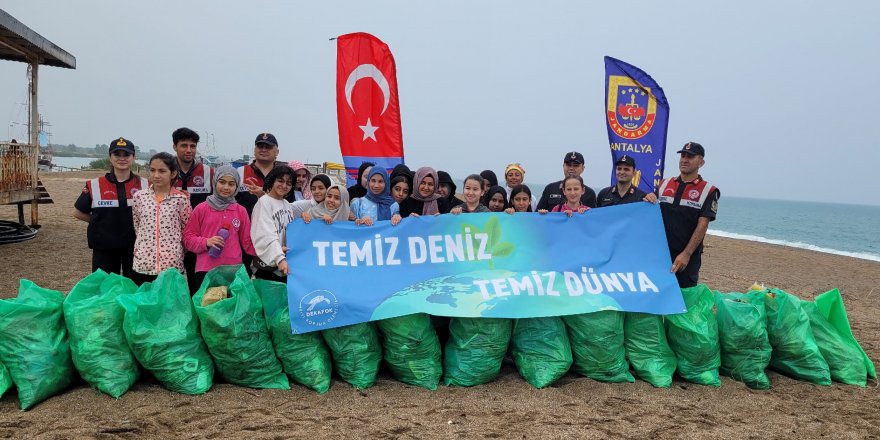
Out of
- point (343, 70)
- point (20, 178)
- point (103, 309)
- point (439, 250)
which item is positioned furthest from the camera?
point (20, 178)

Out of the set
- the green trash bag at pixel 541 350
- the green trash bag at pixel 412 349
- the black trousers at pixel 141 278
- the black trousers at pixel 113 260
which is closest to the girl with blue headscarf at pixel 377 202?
the green trash bag at pixel 412 349

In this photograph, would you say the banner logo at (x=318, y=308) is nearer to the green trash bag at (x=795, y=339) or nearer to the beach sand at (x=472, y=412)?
the beach sand at (x=472, y=412)

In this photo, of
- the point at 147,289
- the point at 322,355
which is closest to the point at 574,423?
the point at 322,355

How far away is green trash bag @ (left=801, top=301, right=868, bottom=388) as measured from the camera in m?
4.08

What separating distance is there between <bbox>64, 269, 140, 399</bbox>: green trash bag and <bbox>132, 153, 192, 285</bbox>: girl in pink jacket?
1.56 feet

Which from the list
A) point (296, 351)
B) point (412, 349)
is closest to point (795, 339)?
point (412, 349)

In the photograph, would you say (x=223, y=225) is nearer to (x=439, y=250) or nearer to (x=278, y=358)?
(x=278, y=358)

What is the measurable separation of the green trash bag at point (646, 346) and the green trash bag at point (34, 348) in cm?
369

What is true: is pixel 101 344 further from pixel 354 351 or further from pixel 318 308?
pixel 354 351

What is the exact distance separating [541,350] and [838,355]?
2.40m

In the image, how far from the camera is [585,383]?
3.79 m

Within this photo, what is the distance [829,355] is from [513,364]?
96.9 inches

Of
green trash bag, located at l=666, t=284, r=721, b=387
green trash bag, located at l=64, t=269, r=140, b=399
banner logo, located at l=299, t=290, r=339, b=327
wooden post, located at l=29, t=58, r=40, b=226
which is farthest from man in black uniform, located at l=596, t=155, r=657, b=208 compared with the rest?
wooden post, located at l=29, t=58, r=40, b=226

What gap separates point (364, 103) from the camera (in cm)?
545
